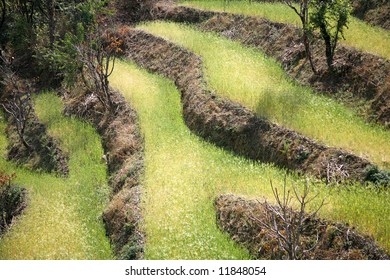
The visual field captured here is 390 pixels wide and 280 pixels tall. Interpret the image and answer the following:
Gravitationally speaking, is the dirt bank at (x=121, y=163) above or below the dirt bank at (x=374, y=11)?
below

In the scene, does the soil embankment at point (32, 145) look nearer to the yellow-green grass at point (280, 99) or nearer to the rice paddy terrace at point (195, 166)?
the rice paddy terrace at point (195, 166)

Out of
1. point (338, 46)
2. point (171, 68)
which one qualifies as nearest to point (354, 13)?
point (338, 46)

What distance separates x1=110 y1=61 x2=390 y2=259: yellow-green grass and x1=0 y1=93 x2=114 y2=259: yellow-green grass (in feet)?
8.22

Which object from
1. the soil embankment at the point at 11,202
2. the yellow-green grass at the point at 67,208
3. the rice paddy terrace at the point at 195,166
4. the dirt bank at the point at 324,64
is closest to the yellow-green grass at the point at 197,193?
the rice paddy terrace at the point at 195,166

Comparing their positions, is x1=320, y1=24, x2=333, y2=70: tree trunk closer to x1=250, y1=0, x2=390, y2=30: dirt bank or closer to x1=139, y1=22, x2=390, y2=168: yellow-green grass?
x1=139, y1=22, x2=390, y2=168: yellow-green grass

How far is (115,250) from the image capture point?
47.6ft

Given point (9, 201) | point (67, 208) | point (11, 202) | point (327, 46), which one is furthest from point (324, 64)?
point (9, 201)

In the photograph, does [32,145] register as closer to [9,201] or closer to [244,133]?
[9,201]

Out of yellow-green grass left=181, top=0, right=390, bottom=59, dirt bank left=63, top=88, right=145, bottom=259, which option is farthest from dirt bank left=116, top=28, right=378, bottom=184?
yellow-green grass left=181, top=0, right=390, bottom=59

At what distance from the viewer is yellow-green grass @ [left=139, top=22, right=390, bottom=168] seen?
14.7m

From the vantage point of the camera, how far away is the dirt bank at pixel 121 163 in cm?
1438

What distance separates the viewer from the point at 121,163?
19000 millimetres

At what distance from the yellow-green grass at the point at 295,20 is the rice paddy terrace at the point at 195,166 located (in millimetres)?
114

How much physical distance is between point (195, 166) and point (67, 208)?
6.08 metres
